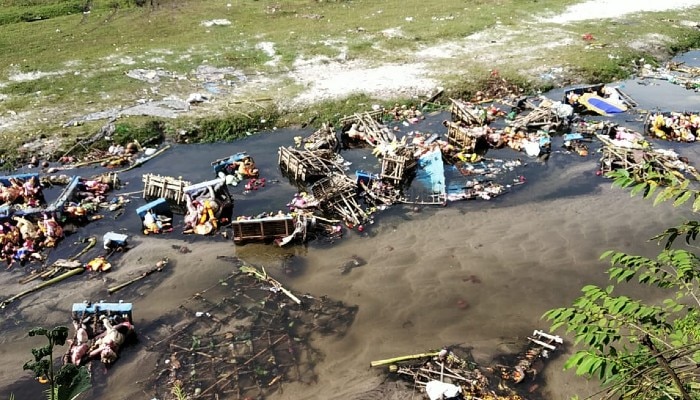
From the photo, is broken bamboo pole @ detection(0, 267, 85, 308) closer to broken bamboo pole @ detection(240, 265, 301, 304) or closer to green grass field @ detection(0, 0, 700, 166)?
broken bamboo pole @ detection(240, 265, 301, 304)

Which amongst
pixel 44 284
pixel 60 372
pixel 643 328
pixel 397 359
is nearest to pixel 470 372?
pixel 397 359

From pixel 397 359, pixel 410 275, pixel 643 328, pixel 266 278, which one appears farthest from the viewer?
pixel 410 275

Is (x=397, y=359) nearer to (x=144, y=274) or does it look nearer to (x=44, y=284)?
(x=144, y=274)

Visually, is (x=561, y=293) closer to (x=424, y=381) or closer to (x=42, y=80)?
(x=424, y=381)

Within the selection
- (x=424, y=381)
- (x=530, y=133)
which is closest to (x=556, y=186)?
(x=530, y=133)

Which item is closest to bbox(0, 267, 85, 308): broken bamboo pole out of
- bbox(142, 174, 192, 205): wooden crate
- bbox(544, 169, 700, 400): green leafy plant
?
bbox(142, 174, 192, 205): wooden crate

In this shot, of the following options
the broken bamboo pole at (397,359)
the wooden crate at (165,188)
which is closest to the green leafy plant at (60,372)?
the broken bamboo pole at (397,359)

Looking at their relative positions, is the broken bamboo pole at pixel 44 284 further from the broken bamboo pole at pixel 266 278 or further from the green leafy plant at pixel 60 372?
the green leafy plant at pixel 60 372

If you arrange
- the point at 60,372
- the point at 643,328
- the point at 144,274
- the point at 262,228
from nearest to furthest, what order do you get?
1. the point at 643,328
2. the point at 60,372
3. the point at 144,274
4. the point at 262,228

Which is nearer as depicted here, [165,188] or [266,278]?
[266,278]
